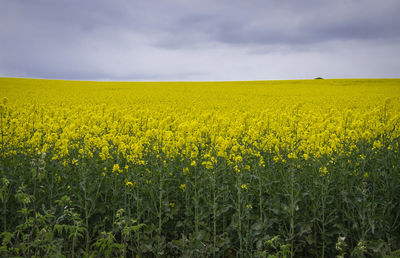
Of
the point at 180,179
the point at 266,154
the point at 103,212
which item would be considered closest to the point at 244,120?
the point at 266,154

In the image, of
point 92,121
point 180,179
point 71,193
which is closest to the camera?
point 71,193

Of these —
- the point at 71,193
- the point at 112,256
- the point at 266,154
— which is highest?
the point at 266,154

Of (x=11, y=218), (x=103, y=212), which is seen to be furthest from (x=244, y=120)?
(x=11, y=218)

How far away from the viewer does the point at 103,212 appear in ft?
13.7

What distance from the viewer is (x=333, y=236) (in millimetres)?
3988

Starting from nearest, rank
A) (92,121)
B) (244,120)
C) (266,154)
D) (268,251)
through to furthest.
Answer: (268,251)
(266,154)
(92,121)
(244,120)

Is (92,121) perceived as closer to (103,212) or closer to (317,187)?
(103,212)

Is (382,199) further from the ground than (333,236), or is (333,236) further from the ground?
(382,199)

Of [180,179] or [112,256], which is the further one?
[180,179]

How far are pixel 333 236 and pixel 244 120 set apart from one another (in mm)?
5020

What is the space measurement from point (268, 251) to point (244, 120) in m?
5.15

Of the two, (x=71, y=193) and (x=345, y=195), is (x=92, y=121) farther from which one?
(x=345, y=195)

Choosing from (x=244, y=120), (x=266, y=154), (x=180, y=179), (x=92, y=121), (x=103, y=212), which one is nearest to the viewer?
(x=103, y=212)

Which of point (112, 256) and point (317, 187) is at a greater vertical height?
point (317, 187)
